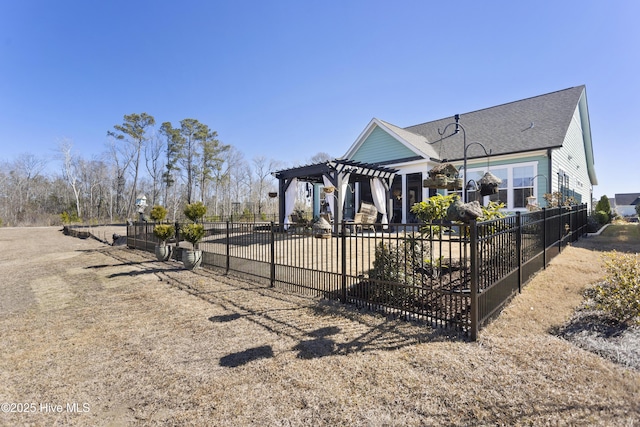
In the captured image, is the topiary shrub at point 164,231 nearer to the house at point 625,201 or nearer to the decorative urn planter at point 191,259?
the decorative urn planter at point 191,259

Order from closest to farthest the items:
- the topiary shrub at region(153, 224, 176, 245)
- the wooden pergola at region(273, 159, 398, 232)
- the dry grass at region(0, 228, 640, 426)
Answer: the dry grass at region(0, 228, 640, 426) < the topiary shrub at region(153, 224, 176, 245) < the wooden pergola at region(273, 159, 398, 232)

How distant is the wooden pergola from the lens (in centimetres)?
1102

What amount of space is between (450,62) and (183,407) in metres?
12.8

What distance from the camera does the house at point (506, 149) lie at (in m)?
11.7

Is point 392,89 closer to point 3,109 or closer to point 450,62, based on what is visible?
point 450,62

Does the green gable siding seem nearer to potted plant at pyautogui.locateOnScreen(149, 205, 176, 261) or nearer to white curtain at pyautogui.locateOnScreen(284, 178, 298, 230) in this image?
white curtain at pyautogui.locateOnScreen(284, 178, 298, 230)

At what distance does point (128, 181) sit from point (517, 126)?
1700 inches

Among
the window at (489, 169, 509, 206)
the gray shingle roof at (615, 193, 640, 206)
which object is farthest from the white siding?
the gray shingle roof at (615, 193, 640, 206)

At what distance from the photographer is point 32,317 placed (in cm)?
421

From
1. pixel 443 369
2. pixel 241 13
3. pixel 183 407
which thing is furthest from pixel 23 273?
pixel 443 369

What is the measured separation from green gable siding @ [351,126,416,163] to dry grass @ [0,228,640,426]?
10.8 metres

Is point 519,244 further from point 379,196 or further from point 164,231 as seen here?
point 164,231

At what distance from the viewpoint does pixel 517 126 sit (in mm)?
13516

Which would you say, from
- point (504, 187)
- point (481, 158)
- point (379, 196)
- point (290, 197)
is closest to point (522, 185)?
point (504, 187)
